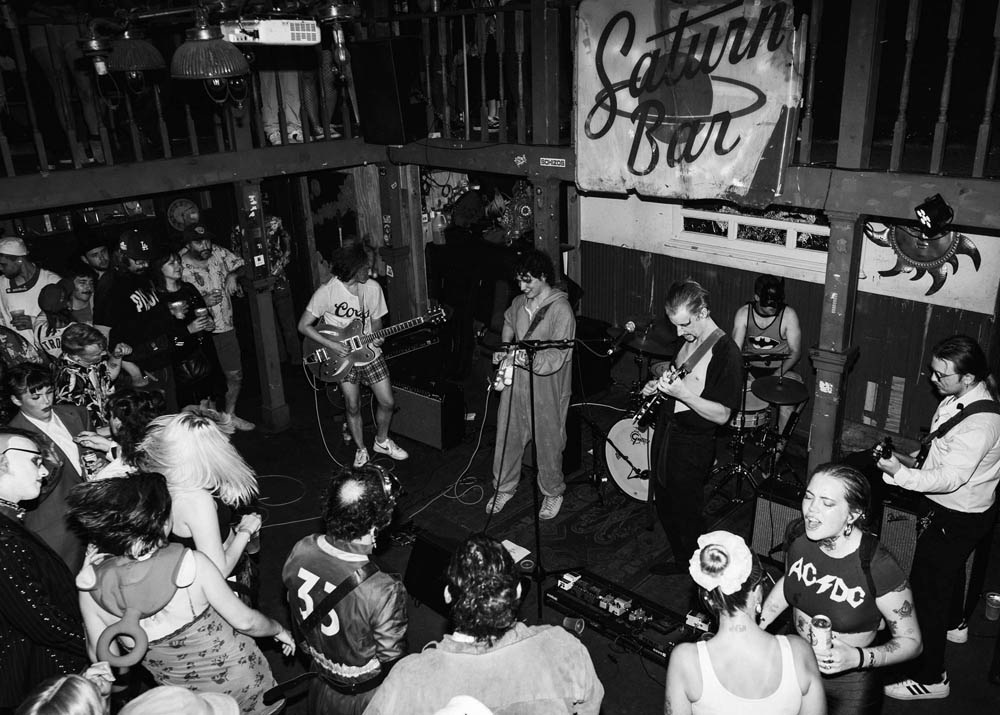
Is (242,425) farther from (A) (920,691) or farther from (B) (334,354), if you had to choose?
(A) (920,691)

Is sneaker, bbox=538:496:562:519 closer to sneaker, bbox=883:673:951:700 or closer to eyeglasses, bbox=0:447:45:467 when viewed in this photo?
sneaker, bbox=883:673:951:700

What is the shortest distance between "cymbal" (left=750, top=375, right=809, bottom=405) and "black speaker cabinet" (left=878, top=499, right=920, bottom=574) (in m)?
1.15

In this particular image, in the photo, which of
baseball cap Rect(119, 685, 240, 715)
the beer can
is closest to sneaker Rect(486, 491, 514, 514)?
the beer can

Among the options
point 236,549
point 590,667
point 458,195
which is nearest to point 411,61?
point 458,195

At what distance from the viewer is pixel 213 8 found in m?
5.76

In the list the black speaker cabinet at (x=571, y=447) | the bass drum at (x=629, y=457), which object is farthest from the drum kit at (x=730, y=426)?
the black speaker cabinet at (x=571, y=447)

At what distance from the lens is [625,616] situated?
15.5 ft

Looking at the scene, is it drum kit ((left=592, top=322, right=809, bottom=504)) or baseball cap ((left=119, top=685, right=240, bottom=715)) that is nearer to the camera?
→ baseball cap ((left=119, top=685, right=240, bottom=715))

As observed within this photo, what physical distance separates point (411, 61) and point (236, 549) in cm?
555

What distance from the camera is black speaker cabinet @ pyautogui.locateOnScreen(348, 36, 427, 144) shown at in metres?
7.48

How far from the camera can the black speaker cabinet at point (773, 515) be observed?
17.7 feet

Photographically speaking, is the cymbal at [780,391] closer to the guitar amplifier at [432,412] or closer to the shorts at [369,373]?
the guitar amplifier at [432,412]

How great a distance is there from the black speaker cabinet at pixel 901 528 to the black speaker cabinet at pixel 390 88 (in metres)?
5.48

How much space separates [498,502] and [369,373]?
1.69 m
